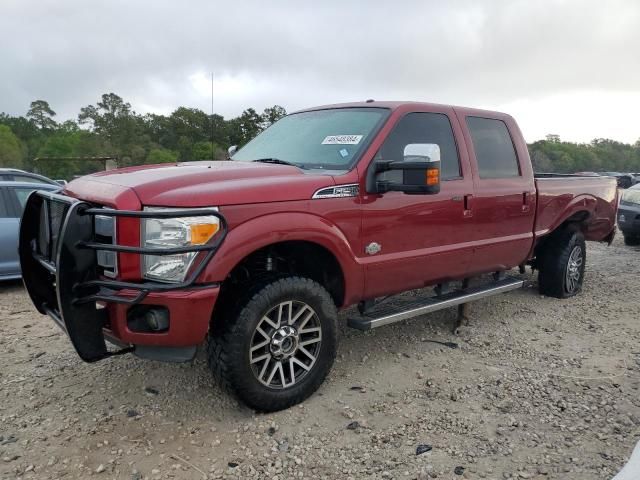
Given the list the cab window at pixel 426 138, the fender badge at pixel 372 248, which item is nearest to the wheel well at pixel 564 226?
the cab window at pixel 426 138

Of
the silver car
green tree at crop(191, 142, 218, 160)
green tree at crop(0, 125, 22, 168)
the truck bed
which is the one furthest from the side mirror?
green tree at crop(0, 125, 22, 168)

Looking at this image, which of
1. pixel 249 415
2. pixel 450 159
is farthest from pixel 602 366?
pixel 249 415

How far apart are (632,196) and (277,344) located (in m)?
9.89

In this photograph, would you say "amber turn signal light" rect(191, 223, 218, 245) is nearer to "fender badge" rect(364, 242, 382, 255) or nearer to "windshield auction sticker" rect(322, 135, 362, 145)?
"fender badge" rect(364, 242, 382, 255)

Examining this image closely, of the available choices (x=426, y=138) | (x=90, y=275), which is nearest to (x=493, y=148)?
(x=426, y=138)

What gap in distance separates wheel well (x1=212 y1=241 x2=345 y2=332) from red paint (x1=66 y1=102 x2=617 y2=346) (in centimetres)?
11

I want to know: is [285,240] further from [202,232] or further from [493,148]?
[493,148]

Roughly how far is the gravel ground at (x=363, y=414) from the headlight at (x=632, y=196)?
22.1 feet

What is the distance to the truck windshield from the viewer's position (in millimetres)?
3801

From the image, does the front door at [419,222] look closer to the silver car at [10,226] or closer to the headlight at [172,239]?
the headlight at [172,239]

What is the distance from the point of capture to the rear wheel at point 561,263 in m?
5.85

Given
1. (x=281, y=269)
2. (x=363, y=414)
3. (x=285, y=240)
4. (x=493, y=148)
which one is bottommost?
(x=363, y=414)

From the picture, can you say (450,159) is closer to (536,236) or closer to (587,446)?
(536,236)

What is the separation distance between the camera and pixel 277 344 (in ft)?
10.7
